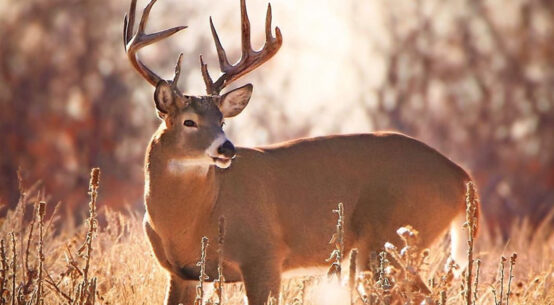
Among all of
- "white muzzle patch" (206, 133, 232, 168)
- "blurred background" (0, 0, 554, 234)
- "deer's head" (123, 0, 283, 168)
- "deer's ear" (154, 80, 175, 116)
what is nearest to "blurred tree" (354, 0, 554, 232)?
"blurred background" (0, 0, 554, 234)

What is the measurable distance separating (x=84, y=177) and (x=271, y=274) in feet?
45.7

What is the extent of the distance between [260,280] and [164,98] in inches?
48.2

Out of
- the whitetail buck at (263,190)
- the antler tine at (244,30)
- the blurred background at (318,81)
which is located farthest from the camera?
the blurred background at (318,81)

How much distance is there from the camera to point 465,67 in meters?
21.9

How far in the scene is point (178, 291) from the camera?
772 centimetres

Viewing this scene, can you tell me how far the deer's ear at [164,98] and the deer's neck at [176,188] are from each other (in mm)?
203

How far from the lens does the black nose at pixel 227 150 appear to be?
294 inches

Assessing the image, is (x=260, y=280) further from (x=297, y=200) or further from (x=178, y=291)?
(x=297, y=200)

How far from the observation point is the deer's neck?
25.2ft

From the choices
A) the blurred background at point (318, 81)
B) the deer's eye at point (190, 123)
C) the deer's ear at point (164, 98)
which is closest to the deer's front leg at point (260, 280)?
the deer's eye at point (190, 123)

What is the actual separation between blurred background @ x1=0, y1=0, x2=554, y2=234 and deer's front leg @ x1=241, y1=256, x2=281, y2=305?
13081mm

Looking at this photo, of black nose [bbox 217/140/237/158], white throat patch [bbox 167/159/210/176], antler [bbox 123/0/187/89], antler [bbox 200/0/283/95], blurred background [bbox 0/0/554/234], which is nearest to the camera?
black nose [bbox 217/140/237/158]

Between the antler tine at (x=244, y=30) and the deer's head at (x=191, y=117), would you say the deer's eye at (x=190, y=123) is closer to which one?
the deer's head at (x=191, y=117)

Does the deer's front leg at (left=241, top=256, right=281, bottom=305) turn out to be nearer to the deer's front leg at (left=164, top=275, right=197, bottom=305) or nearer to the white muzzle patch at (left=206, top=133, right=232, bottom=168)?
the deer's front leg at (left=164, top=275, right=197, bottom=305)
